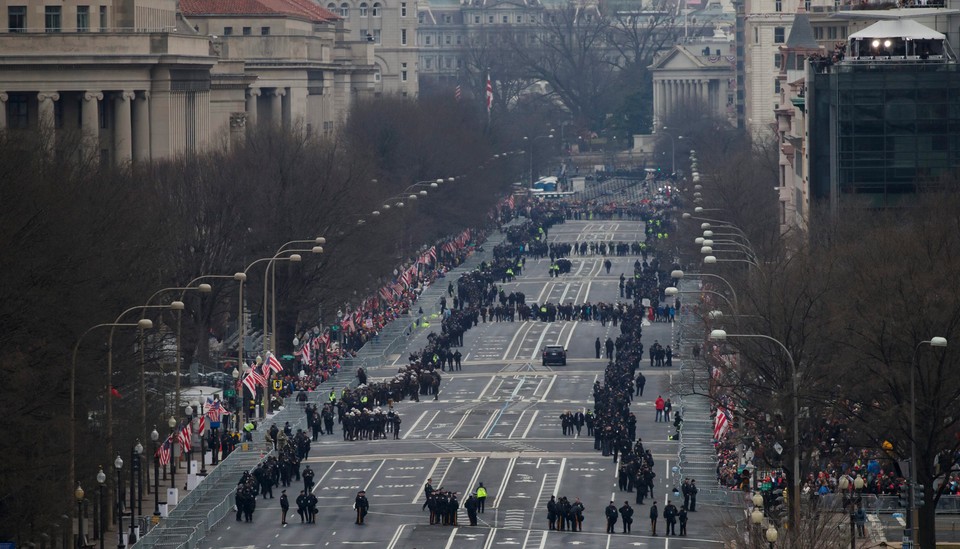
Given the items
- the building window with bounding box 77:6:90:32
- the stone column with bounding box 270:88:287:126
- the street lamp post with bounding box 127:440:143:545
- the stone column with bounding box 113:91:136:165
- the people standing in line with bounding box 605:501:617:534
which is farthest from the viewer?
the stone column with bounding box 270:88:287:126

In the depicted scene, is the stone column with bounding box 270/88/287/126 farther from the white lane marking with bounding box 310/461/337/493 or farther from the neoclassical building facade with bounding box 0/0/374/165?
the white lane marking with bounding box 310/461/337/493

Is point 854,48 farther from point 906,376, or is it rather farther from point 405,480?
point 906,376

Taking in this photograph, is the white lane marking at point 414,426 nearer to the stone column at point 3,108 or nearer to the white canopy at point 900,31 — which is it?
the white canopy at point 900,31

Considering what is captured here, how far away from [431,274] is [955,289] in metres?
80.1

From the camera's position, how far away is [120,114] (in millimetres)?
123125

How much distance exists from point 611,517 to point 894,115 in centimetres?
3958

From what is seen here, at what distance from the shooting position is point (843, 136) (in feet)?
354

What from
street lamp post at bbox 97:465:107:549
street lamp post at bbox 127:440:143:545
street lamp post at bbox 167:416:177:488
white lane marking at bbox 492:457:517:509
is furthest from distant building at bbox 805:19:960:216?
street lamp post at bbox 97:465:107:549

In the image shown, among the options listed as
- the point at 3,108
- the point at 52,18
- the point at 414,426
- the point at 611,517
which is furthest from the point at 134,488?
the point at 52,18

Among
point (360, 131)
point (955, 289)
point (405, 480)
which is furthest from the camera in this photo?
point (360, 131)

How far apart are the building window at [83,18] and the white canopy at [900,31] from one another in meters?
38.4

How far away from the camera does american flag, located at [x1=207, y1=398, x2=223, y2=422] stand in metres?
84.8

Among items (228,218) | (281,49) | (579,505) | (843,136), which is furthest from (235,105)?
(579,505)

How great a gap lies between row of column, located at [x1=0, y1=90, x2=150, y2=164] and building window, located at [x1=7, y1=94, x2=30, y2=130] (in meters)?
0.39
